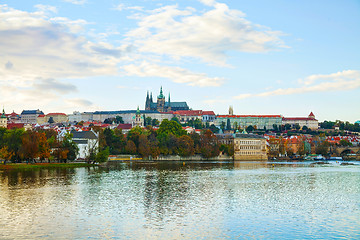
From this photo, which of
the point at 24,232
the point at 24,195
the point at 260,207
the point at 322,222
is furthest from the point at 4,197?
the point at 322,222

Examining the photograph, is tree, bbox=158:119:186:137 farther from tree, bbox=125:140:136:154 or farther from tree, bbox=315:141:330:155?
tree, bbox=315:141:330:155

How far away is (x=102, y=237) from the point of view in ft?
75.3

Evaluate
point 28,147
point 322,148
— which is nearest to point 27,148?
point 28,147

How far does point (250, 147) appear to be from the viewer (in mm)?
146375

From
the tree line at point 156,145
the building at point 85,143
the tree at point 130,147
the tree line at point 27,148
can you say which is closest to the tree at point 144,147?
the tree line at point 156,145

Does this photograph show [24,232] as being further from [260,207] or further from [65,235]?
[260,207]

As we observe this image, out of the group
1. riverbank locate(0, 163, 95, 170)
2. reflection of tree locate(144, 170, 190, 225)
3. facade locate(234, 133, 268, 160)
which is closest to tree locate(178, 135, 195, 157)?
facade locate(234, 133, 268, 160)

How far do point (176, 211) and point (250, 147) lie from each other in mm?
118440

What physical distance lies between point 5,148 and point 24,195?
3389cm

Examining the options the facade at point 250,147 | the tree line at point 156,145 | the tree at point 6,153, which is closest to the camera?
the tree at point 6,153

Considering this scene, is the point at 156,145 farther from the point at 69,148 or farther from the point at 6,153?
the point at 6,153

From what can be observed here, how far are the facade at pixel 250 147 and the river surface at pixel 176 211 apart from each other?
96.1 metres

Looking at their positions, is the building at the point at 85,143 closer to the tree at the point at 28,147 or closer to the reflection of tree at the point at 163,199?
the tree at the point at 28,147

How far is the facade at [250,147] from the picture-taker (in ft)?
468
